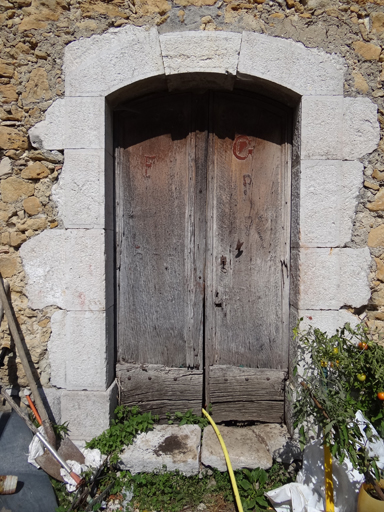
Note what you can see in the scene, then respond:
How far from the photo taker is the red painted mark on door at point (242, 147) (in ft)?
8.76

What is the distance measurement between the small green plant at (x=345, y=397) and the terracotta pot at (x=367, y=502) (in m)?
0.06

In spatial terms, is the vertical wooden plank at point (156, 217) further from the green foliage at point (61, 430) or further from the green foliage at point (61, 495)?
the green foliage at point (61, 495)

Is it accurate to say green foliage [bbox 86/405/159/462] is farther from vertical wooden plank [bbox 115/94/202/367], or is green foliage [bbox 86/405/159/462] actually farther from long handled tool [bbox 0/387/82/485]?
vertical wooden plank [bbox 115/94/202/367]

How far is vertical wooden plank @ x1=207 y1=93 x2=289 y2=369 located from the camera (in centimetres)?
266

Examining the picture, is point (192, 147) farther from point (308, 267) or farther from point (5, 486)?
point (5, 486)

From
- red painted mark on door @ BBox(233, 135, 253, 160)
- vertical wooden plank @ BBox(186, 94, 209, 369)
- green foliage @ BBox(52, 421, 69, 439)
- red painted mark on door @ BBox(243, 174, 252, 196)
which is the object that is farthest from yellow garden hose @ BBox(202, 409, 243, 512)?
red painted mark on door @ BBox(233, 135, 253, 160)

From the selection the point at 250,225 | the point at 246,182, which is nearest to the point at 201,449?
the point at 250,225

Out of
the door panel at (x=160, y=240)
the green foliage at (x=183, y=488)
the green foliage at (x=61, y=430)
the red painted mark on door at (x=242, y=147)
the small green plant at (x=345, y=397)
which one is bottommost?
the green foliage at (x=183, y=488)

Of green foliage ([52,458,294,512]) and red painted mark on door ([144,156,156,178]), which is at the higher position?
red painted mark on door ([144,156,156,178])

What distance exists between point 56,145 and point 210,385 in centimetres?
207

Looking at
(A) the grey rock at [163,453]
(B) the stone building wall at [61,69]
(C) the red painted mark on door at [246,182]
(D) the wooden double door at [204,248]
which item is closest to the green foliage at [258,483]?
(A) the grey rock at [163,453]

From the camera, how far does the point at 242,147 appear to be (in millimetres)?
2674

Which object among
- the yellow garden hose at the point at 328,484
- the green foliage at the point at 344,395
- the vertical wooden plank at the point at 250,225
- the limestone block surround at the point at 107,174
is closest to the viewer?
the green foliage at the point at 344,395

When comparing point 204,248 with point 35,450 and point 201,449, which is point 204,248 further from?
point 35,450
